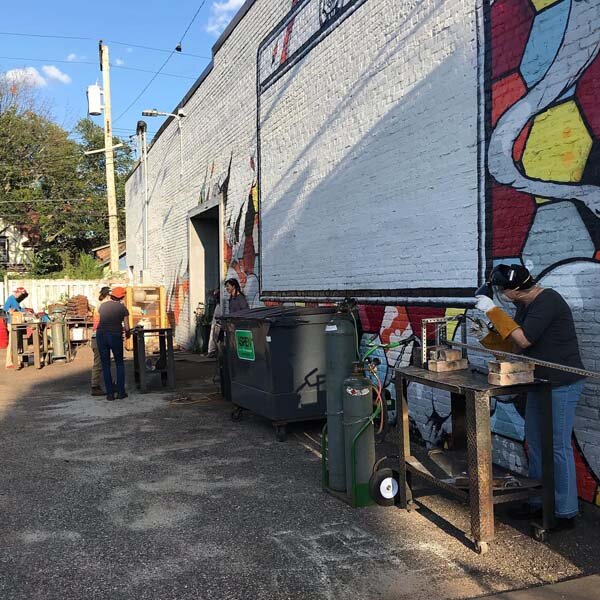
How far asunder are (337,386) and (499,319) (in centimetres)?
147

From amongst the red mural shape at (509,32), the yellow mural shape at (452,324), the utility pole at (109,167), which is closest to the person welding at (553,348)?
the yellow mural shape at (452,324)

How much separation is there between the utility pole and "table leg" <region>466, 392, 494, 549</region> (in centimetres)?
1975

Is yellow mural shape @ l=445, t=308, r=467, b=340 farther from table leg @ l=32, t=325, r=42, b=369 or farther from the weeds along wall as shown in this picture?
table leg @ l=32, t=325, r=42, b=369

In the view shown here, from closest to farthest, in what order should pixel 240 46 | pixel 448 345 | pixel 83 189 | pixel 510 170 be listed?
pixel 448 345
pixel 510 170
pixel 240 46
pixel 83 189

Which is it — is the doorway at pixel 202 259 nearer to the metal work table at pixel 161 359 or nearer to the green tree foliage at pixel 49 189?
the metal work table at pixel 161 359

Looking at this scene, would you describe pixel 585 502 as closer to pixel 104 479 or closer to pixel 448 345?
pixel 448 345

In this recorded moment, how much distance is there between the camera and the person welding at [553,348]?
413cm

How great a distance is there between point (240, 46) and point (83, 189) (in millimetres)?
29038

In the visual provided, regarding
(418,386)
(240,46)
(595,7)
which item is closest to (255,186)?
(240,46)

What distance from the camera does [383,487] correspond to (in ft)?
15.6

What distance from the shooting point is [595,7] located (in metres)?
4.51

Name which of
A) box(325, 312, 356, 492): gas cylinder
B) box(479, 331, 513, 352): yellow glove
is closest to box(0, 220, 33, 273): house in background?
box(325, 312, 356, 492): gas cylinder

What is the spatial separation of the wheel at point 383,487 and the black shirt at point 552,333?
1382 millimetres

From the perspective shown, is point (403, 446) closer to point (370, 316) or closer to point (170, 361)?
point (370, 316)
